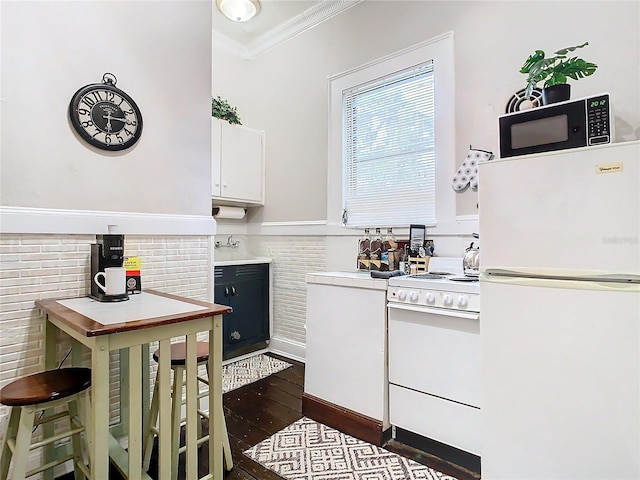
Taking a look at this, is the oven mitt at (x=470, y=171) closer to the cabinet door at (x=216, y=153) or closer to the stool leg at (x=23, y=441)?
the cabinet door at (x=216, y=153)

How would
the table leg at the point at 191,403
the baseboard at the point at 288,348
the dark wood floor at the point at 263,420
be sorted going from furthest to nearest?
the baseboard at the point at 288,348 → the dark wood floor at the point at 263,420 → the table leg at the point at 191,403

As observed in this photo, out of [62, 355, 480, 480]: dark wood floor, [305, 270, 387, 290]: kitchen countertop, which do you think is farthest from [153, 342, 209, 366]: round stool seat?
[305, 270, 387, 290]: kitchen countertop

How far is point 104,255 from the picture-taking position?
1797 mm

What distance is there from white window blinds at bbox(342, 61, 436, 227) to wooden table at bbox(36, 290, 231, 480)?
171 centimetres

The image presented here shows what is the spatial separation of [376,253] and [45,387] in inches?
79.7

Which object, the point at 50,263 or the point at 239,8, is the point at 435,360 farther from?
the point at 239,8

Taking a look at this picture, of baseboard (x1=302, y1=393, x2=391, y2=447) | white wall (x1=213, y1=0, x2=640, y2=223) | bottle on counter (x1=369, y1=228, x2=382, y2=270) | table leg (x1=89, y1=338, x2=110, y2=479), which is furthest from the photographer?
bottle on counter (x1=369, y1=228, x2=382, y2=270)

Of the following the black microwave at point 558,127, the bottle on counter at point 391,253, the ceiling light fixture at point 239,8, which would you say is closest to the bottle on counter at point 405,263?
the bottle on counter at point 391,253

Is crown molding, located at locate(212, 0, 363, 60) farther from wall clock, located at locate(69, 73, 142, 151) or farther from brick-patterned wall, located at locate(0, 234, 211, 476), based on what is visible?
brick-patterned wall, located at locate(0, 234, 211, 476)

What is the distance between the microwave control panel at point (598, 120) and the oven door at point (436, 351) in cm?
88

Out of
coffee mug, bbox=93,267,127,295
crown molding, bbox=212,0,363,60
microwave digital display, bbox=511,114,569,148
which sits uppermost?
crown molding, bbox=212,0,363,60

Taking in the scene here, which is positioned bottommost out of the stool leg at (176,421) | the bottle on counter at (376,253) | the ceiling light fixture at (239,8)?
the stool leg at (176,421)

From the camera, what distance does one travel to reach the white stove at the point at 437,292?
1.75m

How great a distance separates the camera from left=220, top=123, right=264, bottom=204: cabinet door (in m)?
3.47
